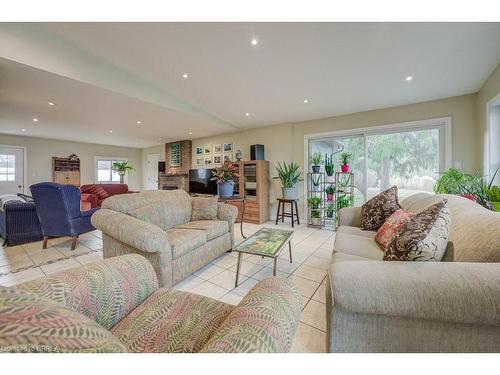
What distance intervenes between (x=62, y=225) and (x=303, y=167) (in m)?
4.39

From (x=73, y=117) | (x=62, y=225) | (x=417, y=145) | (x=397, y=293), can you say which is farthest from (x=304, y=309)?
(x=73, y=117)

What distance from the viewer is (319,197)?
4.41m

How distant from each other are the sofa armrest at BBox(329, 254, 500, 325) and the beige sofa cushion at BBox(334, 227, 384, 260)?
634mm

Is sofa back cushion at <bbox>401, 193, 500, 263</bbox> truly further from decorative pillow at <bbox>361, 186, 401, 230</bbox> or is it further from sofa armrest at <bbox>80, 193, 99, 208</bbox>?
sofa armrest at <bbox>80, 193, 99, 208</bbox>

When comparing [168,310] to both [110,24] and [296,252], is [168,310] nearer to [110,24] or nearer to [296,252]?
[296,252]

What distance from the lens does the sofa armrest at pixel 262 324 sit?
555 millimetres

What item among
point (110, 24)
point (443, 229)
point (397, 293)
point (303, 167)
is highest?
point (110, 24)

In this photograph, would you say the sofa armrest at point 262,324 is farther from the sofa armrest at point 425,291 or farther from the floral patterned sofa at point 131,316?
the sofa armrest at point 425,291

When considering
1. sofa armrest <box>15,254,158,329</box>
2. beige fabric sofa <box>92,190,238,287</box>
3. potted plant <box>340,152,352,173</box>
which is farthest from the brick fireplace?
sofa armrest <box>15,254,158,329</box>

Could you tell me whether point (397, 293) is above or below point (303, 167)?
below

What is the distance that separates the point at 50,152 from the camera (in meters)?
6.53

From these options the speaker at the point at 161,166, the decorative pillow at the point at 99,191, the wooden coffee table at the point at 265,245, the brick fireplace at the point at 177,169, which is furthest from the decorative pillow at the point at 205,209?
the speaker at the point at 161,166

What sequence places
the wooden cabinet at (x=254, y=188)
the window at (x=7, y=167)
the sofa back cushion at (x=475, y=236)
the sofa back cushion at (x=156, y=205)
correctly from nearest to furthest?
the sofa back cushion at (x=475, y=236) → the sofa back cushion at (x=156, y=205) → the wooden cabinet at (x=254, y=188) → the window at (x=7, y=167)

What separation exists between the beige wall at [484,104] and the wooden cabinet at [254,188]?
356 centimetres
